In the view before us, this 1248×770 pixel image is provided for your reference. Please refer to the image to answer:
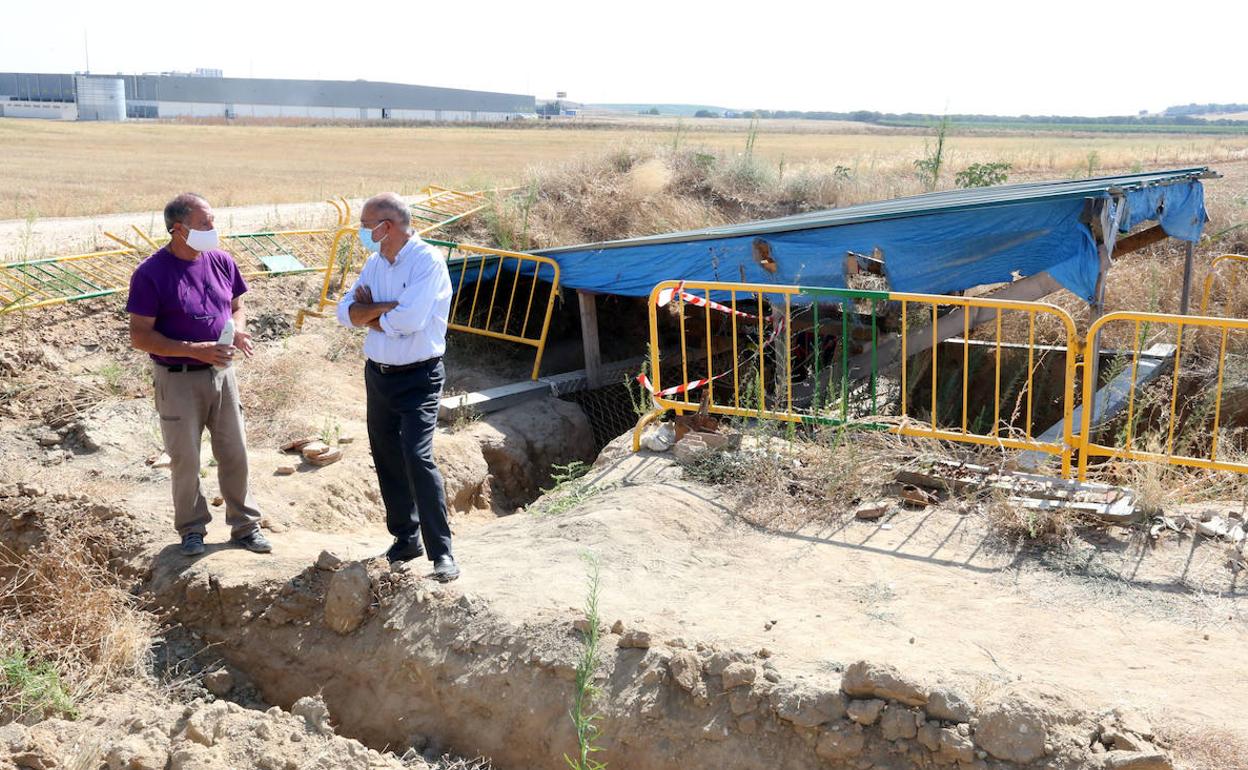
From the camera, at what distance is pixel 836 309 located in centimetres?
916

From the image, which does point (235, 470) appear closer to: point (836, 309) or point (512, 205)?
point (836, 309)

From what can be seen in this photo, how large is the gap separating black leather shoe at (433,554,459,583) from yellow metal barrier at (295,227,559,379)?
487 centimetres

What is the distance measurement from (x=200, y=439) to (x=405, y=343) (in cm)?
139

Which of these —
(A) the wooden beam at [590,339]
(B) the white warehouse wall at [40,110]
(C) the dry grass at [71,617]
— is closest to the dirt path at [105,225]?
(A) the wooden beam at [590,339]

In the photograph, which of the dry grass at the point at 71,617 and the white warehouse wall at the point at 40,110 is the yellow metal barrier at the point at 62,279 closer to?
the dry grass at the point at 71,617

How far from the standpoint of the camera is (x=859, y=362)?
8.77 metres

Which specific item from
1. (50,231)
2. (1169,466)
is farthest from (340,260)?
(1169,466)

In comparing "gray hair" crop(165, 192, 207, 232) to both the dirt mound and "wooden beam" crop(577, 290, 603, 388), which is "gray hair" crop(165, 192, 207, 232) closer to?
the dirt mound

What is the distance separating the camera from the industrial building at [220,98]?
76.6m

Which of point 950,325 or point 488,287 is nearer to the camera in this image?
point 950,325

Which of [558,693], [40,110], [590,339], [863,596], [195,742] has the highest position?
[40,110]

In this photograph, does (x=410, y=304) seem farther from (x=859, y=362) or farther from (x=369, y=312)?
(x=859, y=362)

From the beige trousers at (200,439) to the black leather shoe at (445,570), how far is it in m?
1.27

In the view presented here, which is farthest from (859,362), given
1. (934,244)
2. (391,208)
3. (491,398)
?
(391,208)
